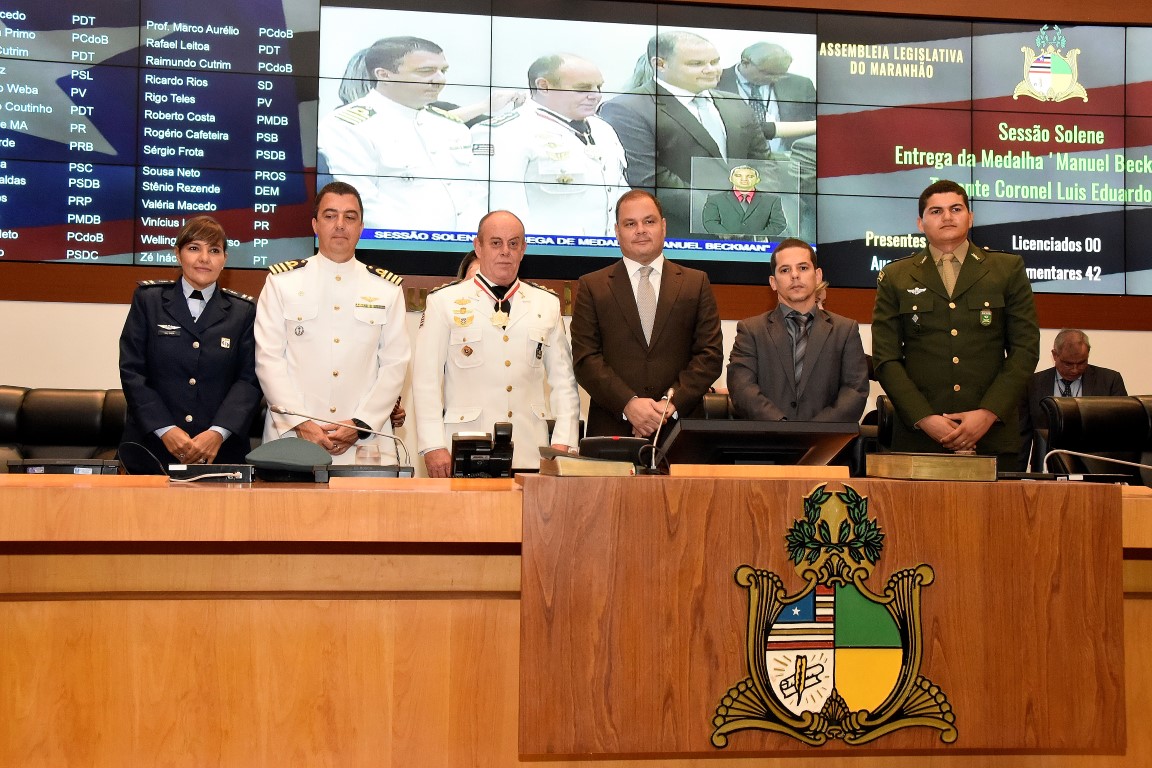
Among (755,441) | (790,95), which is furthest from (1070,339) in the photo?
(755,441)

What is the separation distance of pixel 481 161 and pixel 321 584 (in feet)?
12.6

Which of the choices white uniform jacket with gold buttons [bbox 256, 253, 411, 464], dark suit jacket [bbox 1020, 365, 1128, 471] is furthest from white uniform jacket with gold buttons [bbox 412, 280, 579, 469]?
dark suit jacket [bbox 1020, 365, 1128, 471]

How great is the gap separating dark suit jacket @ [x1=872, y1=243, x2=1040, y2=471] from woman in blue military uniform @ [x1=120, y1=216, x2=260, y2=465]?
6.42 feet

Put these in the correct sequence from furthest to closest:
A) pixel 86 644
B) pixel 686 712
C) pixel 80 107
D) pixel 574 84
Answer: pixel 574 84, pixel 80 107, pixel 86 644, pixel 686 712

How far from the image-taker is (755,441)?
5.80ft

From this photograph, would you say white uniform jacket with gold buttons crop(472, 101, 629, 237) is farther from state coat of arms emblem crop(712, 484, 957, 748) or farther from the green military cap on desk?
state coat of arms emblem crop(712, 484, 957, 748)

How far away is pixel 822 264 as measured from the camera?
5.25 metres

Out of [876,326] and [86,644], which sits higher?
[876,326]

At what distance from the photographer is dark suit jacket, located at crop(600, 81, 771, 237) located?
515 centimetres

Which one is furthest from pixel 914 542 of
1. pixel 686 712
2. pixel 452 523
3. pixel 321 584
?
pixel 321 584

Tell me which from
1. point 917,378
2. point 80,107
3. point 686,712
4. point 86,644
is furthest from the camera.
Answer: point 80,107

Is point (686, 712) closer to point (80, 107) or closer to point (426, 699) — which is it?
point (426, 699)

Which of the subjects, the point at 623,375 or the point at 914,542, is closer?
the point at 914,542

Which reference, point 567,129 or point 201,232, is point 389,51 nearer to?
point 567,129
